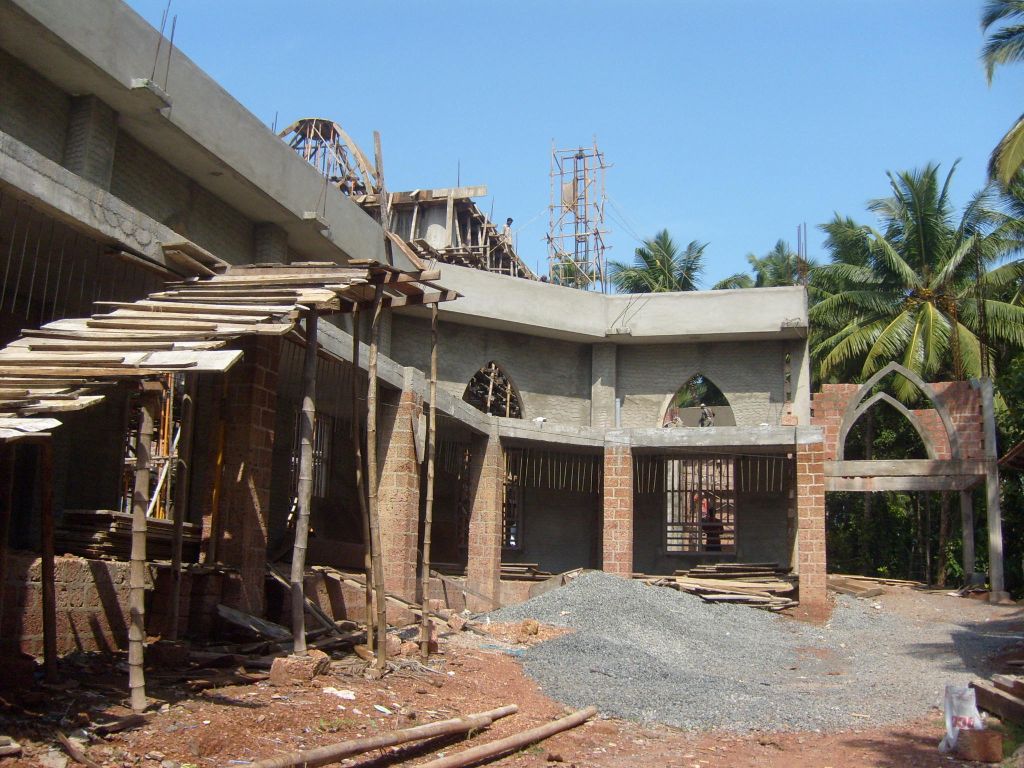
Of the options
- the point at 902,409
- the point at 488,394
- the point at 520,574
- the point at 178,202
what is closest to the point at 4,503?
the point at 178,202

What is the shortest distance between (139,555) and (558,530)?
51.7 feet

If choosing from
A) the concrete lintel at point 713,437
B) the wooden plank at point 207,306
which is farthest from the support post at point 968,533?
the wooden plank at point 207,306

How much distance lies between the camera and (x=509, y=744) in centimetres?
777

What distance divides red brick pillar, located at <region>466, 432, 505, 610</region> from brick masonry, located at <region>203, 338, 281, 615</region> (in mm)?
A: 7178

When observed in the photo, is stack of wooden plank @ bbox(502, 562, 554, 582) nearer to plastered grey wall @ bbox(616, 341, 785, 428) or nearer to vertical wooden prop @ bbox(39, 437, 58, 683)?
plastered grey wall @ bbox(616, 341, 785, 428)

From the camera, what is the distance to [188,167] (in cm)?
1309

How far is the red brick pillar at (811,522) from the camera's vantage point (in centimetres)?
1753

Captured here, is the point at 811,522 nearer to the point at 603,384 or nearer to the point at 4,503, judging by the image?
the point at 603,384

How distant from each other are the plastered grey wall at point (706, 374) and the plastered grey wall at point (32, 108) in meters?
13.5

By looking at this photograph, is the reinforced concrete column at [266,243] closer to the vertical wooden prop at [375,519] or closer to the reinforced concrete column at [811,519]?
the vertical wooden prop at [375,519]

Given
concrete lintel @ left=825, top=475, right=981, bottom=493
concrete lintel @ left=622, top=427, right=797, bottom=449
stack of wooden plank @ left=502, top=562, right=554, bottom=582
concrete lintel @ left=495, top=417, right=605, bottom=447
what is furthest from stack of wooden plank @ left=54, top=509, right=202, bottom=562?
concrete lintel @ left=825, top=475, right=981, bottom=493

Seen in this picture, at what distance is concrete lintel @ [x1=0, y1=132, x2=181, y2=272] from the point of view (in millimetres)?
8320

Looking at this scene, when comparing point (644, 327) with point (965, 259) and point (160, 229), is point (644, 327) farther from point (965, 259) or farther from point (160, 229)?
point (160, 229)

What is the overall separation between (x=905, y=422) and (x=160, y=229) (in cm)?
2495
